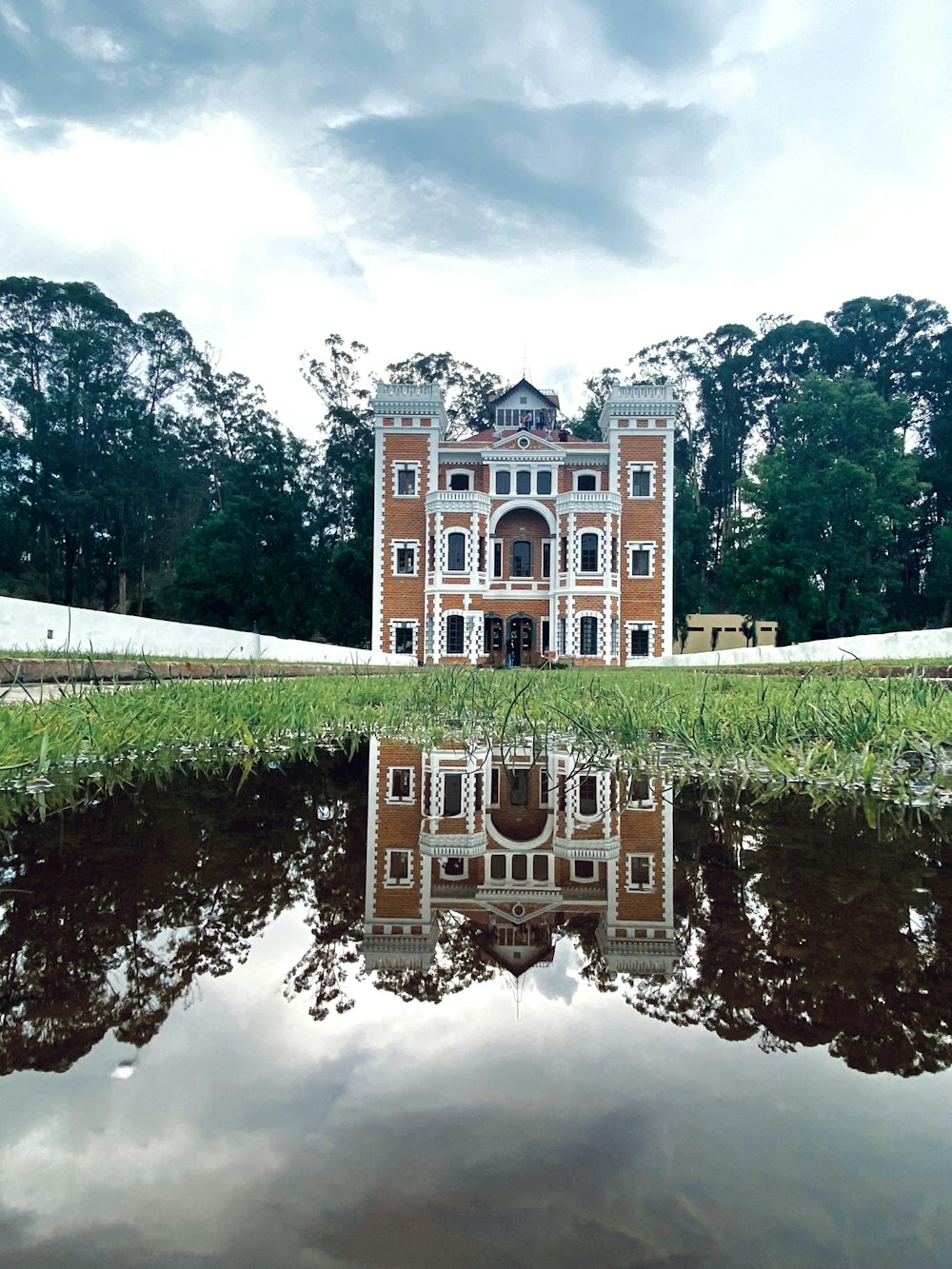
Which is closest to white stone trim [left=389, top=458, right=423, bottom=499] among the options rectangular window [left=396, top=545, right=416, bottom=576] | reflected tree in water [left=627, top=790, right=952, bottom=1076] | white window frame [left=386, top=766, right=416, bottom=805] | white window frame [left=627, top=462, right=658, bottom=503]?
rectangular window [left=396, top=545, right=416, bottom=576]

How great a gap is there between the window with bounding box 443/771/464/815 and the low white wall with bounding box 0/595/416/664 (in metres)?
6.39

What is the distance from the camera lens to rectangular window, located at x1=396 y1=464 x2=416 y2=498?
27.5 m

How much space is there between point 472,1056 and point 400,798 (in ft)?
5.69

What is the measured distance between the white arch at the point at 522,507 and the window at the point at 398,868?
84.0 feet

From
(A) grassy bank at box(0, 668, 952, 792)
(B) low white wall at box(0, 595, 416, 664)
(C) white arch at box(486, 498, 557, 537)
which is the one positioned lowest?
Answer: (A) grassy bank at box(0, 668, 952, 792)

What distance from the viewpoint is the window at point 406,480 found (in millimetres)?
27516

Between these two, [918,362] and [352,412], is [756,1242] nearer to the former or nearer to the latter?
[352,412]

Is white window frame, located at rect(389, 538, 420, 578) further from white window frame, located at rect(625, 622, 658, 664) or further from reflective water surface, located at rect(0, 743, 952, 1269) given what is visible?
reflective water surface, located at rect(0, 743, 952, 1269)

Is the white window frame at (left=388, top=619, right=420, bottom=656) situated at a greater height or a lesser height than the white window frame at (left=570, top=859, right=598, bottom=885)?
greater

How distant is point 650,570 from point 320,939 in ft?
88.7

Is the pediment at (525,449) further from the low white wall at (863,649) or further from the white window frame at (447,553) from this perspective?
the low white wall at (863,649)

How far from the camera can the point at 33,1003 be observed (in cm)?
98

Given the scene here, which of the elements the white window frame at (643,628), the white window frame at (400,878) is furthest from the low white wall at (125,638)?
the white window frame at (643,628)

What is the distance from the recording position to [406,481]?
27.6 meters
